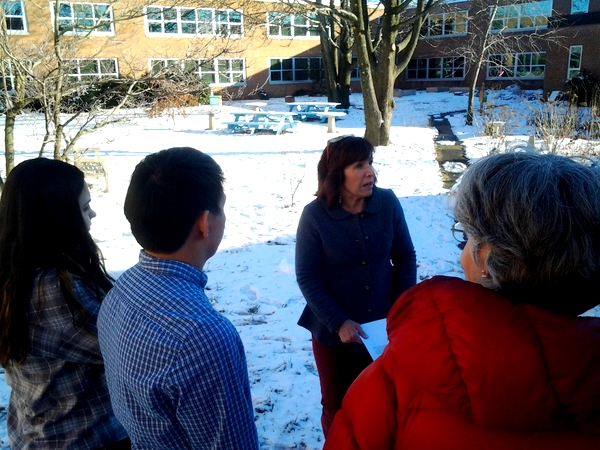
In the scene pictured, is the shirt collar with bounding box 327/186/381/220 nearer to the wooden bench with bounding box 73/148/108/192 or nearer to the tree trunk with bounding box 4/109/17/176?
the tree trunk with bounding box 4/109/17/176

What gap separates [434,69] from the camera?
3847cm

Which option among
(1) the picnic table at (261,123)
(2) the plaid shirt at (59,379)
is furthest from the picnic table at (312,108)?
(2) the plaid shirt at (59,379)

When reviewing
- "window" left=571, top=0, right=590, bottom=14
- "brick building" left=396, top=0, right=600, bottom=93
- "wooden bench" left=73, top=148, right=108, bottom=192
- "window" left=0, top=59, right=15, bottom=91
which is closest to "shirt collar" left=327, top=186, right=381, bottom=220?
"window" left=0, top=59, right=15, bottom=91

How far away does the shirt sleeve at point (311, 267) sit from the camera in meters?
2.56

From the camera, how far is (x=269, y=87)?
115 feet

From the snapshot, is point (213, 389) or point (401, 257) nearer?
point (213, 389)

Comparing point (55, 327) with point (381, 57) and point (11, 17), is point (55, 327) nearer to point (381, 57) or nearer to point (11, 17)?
point (11, 17)

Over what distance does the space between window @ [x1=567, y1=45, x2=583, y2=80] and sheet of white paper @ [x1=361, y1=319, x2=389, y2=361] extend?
3001 cm

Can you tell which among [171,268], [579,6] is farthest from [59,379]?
[579,6]

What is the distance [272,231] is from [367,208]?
485 centimetres

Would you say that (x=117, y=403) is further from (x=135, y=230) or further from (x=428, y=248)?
(x=428, y=248)

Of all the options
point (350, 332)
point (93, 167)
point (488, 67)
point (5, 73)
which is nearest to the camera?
point (350, 332)

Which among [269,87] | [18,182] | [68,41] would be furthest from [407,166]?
[269,87]

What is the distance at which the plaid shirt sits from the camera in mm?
1686
